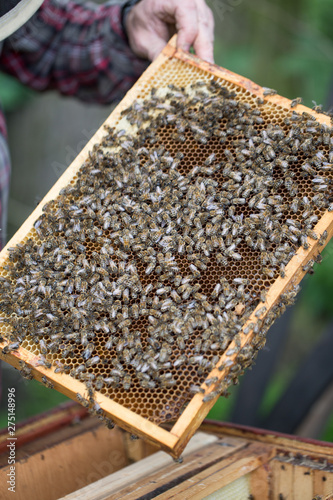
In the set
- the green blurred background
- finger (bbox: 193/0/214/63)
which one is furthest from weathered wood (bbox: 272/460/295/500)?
the green blurred background

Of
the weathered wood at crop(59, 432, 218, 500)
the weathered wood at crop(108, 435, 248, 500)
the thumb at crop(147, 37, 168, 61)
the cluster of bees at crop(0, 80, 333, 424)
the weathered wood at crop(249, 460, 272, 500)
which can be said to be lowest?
the weathered wood at crop(59, 432, 218, 500)

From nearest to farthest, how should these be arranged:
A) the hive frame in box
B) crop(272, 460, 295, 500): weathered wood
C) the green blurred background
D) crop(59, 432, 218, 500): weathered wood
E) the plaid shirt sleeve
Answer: the hive frame in box → crop(59, 432, 218, 500): weathered wood → crop(272, 460, 295, 500): weathered wood → the plaid shirt sleeve → the green blurred background

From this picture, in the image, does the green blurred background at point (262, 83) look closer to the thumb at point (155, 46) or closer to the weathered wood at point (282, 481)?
the thumb at point (155, 46)

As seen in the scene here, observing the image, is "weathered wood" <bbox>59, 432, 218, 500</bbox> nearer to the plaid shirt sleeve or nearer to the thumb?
the thumb

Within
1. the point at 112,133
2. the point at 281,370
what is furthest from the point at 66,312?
the point at 281,370

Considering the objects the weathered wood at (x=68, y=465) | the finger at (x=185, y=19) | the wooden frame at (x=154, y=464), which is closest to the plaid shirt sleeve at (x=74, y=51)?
the finger at (x=185, y=19)

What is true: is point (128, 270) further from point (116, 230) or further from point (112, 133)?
point (112, 133)

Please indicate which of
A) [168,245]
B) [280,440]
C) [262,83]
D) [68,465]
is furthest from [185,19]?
[262,83]
